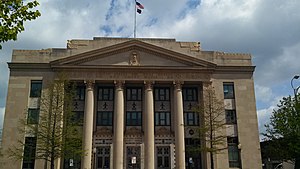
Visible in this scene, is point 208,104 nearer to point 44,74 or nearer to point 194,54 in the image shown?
point 194,54

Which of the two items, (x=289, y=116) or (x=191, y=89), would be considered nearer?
(x=289, y=116)

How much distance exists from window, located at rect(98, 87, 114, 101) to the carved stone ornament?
4681 mm

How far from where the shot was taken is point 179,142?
41.2 meters

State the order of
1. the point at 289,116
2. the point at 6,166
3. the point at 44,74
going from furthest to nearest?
the point at 44,74 → the point at 6,166 → the point at 289,116

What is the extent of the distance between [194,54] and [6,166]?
28.2 m

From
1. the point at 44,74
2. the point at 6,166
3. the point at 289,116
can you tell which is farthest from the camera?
the point at 44,74

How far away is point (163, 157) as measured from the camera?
42.6 metres

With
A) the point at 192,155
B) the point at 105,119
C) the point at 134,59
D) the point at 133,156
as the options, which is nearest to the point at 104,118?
the point at 105,119

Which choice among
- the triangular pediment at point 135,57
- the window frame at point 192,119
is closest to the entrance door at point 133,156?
the window frame at point 192,119

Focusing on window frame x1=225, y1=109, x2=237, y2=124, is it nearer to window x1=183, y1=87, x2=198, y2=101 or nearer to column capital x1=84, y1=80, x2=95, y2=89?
window x1=183, y1=87, x2=198, y2=101

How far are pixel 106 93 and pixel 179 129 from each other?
437 inches

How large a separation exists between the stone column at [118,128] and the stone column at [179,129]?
6915mm

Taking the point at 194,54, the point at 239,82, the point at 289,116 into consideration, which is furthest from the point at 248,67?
the point at 289,116

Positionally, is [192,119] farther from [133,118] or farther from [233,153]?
[133,118]
